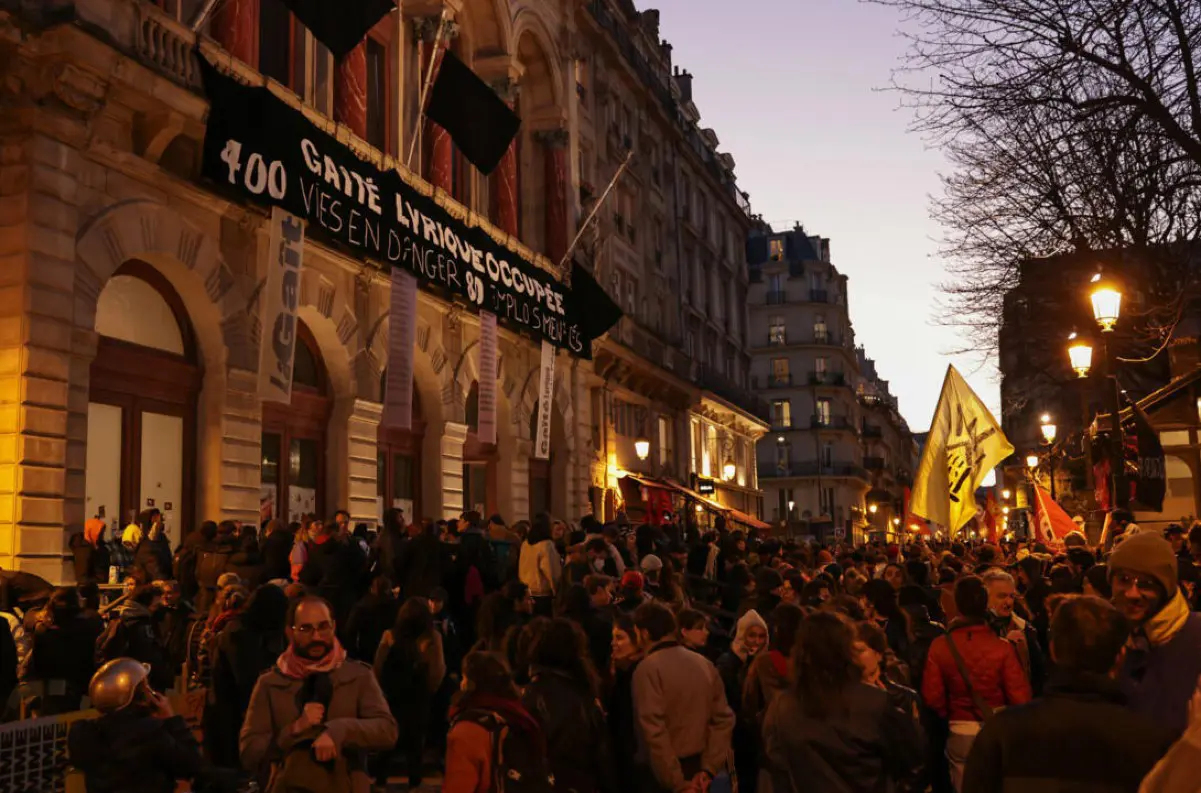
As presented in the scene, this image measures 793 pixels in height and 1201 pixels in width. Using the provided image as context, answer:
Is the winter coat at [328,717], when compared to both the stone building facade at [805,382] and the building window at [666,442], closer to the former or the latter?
the building window at [666,442]

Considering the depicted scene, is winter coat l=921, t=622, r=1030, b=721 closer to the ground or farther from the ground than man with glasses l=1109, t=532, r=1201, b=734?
closer to the ground

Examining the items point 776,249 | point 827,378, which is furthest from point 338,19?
point 776,249

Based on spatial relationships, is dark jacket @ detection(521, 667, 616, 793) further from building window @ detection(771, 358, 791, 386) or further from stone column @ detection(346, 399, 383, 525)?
building window @ detection(771, 358, 791, 386)

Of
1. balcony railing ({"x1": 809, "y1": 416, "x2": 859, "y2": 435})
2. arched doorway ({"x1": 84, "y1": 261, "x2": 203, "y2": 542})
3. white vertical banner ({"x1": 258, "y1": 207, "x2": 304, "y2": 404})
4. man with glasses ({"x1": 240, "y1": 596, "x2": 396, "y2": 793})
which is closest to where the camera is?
man with glasses ({"x1": 240, "y1": 596, "x2": 396, "y2": 793})

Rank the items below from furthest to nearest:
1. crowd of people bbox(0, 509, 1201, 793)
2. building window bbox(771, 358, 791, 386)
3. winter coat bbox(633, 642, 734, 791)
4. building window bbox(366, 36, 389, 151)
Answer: building window bbox(771, 358, 791, 386) → building window bbox(366, 36, 389, 151) → winter coat bbox(633, 642, 734, 791) → crowd of people bbox(0, 509, 1201, 793)

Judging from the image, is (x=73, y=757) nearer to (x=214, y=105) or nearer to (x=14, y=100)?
(x=14, y=100)

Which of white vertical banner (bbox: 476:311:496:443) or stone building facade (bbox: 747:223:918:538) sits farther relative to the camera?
stone building facade (bbox: 747:223:918:538)

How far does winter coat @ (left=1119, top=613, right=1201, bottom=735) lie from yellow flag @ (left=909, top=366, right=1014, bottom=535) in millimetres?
9847

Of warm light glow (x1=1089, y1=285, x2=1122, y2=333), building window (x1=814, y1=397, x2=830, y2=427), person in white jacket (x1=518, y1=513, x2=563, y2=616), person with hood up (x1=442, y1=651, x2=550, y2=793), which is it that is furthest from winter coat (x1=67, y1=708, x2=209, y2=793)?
building window (x1=814, y1=397, x2=830, y2=427)

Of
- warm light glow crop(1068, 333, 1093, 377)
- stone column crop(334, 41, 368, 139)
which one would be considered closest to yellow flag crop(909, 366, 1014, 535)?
warm light glow crop(1068, 333, 1093, 377)

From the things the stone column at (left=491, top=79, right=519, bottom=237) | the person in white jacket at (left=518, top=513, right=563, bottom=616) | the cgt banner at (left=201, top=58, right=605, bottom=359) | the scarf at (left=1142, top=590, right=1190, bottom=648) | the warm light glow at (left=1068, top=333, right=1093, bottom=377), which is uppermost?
the stone column at (left=491, top=79, right=519, bottom=237)

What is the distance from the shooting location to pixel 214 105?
654 inches

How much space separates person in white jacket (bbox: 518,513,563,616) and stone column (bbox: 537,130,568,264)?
1879cm

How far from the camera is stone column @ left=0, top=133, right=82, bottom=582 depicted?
45.7 feet
